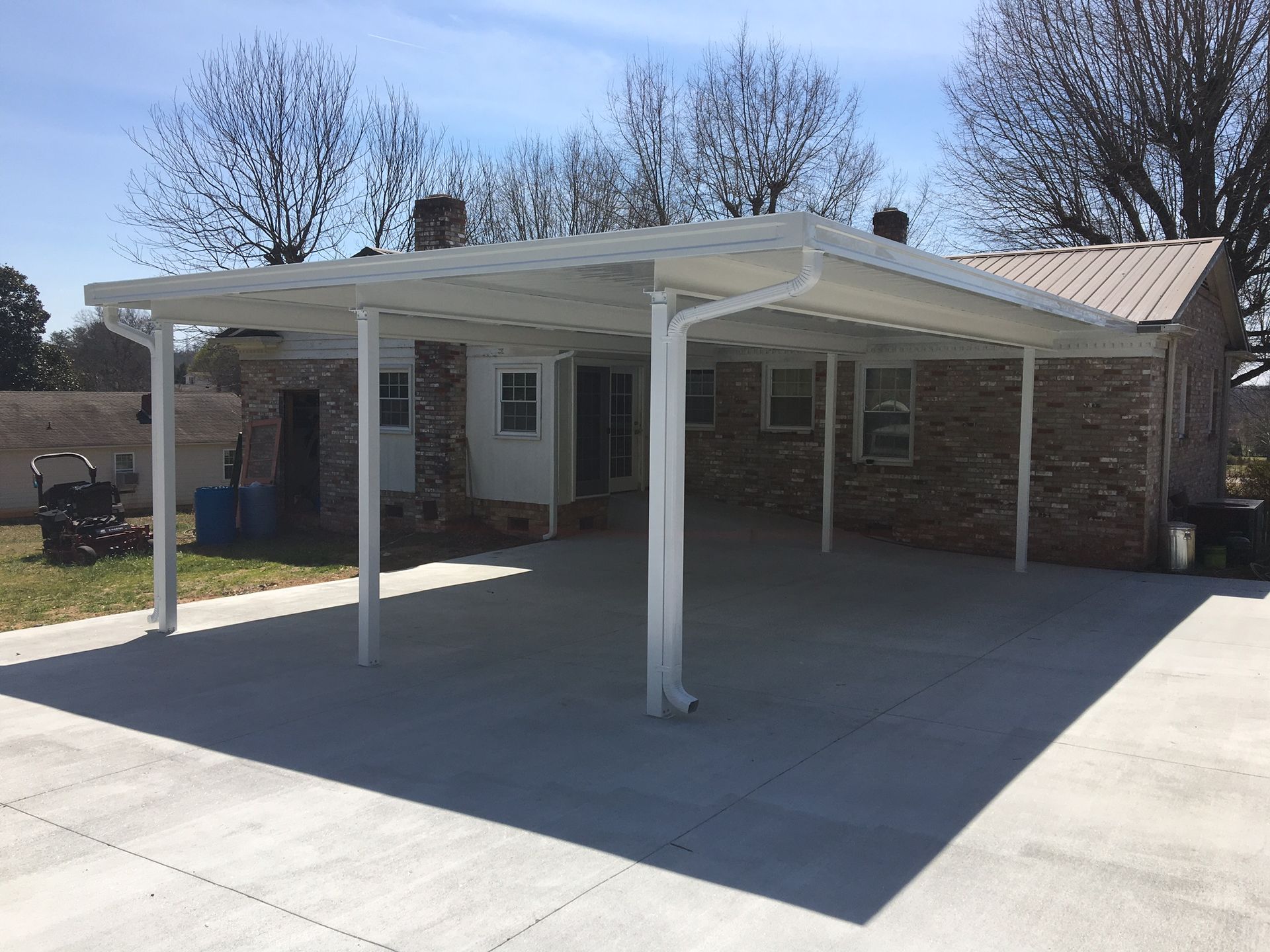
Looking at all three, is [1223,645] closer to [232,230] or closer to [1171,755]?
[1171,755]

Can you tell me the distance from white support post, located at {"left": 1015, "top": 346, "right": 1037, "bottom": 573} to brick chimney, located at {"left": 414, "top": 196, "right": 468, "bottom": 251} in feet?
26.4

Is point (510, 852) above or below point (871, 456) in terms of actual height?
below

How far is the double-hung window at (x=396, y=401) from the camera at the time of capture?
48.6 ft

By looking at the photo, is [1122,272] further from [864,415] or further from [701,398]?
[701,398]

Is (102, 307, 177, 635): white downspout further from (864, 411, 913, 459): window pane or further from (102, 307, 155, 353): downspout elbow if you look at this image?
(864, 411, 913, 459): window pane

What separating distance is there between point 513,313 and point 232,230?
2223 centimetres

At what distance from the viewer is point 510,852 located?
13.9ft

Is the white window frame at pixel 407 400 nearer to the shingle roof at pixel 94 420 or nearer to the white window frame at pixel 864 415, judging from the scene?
the white window frame at pixel 864 415

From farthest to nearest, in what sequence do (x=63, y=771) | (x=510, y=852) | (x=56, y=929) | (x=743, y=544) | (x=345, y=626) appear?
(x=743, y=544) → (x=345, y=626) → (x=63, y=771) → (x=510, y=852) → (x=56, y=929)

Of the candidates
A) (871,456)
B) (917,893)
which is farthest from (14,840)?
(871,456)

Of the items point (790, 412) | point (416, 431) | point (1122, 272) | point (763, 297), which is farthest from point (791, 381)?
point (763, 297)

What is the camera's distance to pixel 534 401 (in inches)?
543

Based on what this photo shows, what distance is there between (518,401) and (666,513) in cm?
831

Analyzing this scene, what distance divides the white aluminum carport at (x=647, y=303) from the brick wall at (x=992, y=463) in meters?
1.45
